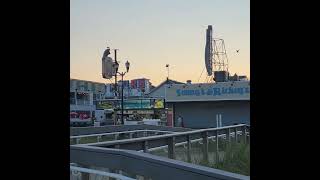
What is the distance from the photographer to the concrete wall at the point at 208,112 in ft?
108

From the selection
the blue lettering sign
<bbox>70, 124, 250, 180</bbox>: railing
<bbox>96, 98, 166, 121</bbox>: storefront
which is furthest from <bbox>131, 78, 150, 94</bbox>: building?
<bbox>70, 124, 250, 180</bbox>: railing

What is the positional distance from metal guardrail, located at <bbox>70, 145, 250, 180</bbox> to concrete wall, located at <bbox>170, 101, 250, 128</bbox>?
28.0 meters

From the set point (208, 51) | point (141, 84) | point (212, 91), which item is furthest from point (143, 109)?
point (141, 84)

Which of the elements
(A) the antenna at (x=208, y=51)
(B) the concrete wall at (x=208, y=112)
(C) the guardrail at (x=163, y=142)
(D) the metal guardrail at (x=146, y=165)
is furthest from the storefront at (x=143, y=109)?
(D) the metal guardrail at (x=146, y=165)

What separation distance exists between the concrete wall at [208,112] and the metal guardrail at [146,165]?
27974 millimetres

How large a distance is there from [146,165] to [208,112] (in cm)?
3147

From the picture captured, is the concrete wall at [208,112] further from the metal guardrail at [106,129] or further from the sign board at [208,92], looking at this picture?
the metal guardrail at [106,129]

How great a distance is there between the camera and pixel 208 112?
34.9 m

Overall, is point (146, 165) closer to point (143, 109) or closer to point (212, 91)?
point (212, 91)

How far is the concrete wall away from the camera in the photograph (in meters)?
32.8

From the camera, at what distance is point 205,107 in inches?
1387
